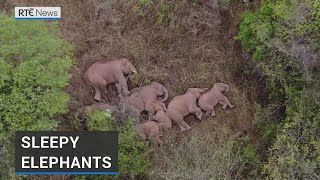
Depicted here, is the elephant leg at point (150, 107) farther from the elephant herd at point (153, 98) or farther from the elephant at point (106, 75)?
the elephant at point (106, 75)

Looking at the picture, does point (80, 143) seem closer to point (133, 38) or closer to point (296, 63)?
point (133, 38)

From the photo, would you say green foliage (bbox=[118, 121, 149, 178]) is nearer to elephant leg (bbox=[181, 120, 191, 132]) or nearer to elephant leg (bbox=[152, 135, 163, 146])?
elephant leg (bbox=[152, 135, 163, 146])

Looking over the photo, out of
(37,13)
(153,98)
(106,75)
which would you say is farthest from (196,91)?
(37,13)

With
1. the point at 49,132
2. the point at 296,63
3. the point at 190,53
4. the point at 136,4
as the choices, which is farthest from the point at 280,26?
the point at 49,132

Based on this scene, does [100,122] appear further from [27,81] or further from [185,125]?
[185,125]

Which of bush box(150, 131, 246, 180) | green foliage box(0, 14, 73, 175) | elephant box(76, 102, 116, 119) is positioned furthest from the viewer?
elephant box(76, 102, 116, 119)

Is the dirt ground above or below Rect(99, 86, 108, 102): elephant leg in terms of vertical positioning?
above

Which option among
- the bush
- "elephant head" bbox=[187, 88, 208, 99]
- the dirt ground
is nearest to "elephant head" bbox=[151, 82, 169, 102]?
the dirt ground
